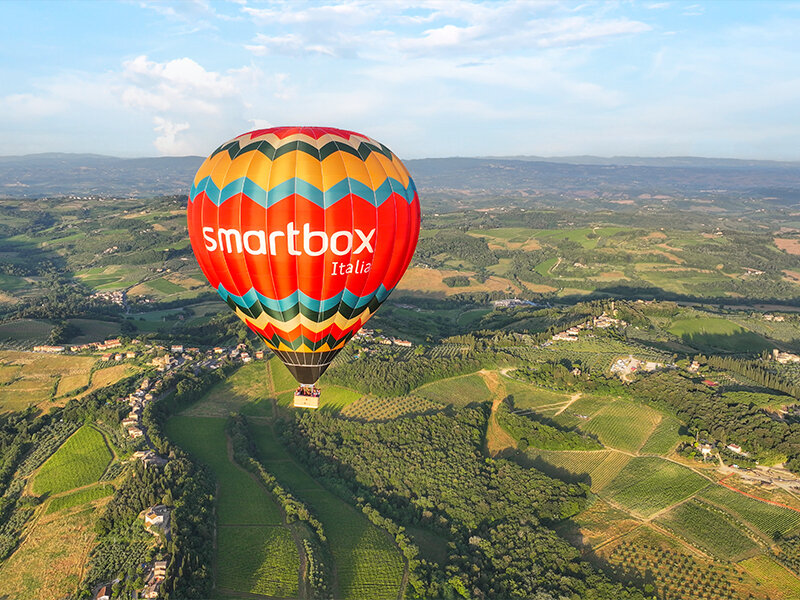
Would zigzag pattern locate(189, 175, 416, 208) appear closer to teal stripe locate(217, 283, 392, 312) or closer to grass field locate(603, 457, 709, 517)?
teal stripe locate(217, 283, 392, 312)

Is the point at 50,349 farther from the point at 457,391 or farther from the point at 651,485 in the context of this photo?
the point at 651,485

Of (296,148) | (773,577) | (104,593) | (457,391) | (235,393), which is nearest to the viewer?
(296,148)

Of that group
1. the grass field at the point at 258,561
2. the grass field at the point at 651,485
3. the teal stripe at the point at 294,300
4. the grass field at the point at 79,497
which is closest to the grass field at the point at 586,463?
the grass field at the point at 651,485

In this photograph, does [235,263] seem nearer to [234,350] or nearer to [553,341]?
[234,350]

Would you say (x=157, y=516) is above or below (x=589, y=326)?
below

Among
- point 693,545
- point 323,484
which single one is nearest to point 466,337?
point 323,484

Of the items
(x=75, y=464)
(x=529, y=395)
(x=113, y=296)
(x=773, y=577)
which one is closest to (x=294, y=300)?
(x=773, y=577)

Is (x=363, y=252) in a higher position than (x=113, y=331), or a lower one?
higher
